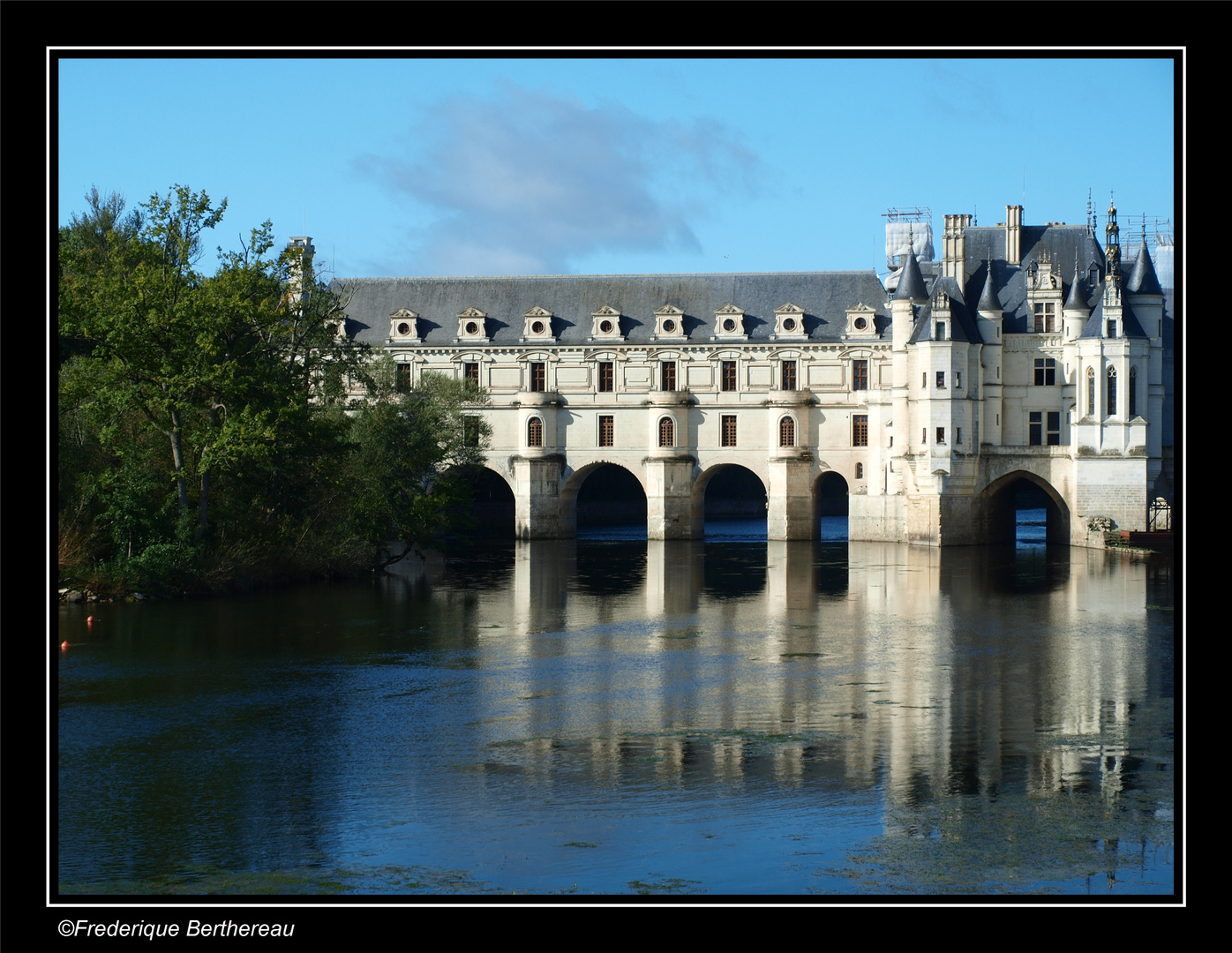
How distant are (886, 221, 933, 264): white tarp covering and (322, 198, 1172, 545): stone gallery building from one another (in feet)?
12.9

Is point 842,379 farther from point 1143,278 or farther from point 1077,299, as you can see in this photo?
point 1143,278

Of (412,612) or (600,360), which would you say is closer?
(412,612)

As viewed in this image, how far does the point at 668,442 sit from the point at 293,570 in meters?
27.6

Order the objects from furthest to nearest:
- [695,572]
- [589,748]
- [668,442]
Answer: [668,442]
[695,572]
[589,748]

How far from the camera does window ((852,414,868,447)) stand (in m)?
63.9

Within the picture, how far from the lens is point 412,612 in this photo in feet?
117

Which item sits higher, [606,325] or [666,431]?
[606,325]

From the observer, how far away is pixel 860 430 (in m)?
64.0

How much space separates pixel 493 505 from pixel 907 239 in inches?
1073

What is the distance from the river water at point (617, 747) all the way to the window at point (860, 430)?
2629cm

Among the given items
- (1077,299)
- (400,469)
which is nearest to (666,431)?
(1077,299)
